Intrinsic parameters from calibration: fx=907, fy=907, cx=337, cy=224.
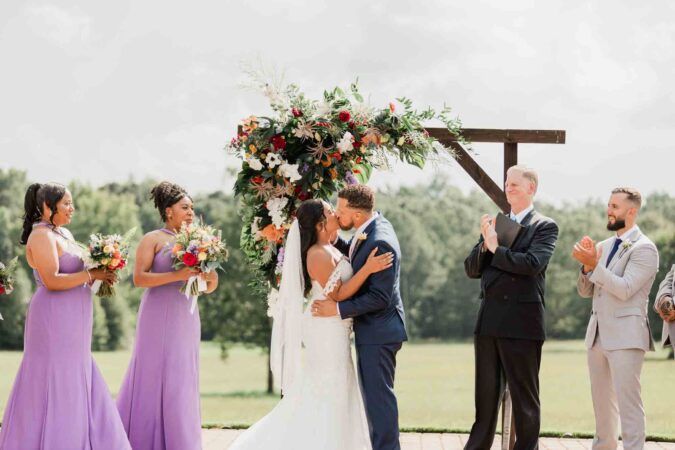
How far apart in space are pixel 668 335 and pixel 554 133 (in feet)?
6.42

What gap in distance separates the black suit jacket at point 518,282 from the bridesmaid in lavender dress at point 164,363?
208 cm

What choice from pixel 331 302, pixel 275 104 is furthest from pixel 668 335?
pixel 275 104

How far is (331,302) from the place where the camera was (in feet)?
21.0

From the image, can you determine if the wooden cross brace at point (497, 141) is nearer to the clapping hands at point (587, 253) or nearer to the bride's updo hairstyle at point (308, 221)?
the clapping hands at point (587, 253)

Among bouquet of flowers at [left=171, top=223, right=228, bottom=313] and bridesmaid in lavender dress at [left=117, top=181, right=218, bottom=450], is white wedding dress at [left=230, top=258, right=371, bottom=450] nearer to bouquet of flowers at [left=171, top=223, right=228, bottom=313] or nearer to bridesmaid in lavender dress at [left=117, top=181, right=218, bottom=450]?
bridesmaid in lavender dress at [left=117, top=181, right=218, bottom=450]

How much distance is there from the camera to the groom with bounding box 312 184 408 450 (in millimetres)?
6383

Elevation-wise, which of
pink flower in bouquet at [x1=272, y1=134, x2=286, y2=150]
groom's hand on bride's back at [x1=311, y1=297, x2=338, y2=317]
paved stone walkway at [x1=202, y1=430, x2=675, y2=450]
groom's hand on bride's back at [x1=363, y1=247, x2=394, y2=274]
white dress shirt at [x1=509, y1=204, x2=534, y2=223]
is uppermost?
pink flower in bouquet at [x1=272, y1=134, x2=286, y2=150]

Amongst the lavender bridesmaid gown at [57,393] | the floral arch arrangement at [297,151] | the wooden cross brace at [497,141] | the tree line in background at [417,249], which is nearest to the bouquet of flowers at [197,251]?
the floral arch arrangement at [297,151]

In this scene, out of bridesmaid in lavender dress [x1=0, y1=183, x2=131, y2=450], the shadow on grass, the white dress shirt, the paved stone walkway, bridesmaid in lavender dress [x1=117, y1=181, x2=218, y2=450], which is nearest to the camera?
bridesmaid in lavender dress [x1=0, y1=183, x2=131, y2=450]

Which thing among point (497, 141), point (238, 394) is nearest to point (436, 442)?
point (497, 141)

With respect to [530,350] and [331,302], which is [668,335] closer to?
[530,350]

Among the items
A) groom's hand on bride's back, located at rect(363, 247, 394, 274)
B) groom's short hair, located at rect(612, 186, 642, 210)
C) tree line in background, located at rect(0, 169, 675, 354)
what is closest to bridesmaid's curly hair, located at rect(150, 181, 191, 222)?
groom's hand on bride's back, located at rect(363, 247, 394, 274)

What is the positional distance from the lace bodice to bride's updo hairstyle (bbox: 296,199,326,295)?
0.22 metres

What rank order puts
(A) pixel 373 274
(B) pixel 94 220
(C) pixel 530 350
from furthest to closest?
(B) pixel 94 220 → (C) pixel 530 350 → (A) pixel 373 274
